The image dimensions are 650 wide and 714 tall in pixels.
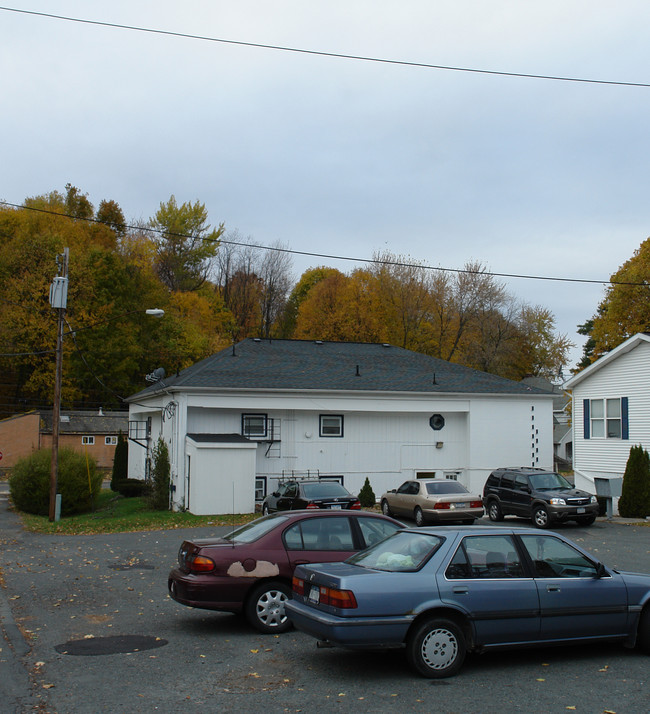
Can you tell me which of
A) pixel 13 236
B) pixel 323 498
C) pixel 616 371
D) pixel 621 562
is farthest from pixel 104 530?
pixel 13 236

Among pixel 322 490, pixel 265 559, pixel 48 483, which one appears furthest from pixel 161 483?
pixel 265 559

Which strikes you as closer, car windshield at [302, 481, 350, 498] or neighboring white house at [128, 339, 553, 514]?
car windshield at [302, 481, 350, 498]

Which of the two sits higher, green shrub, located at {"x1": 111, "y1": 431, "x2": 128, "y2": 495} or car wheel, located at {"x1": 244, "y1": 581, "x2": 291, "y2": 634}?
green shrub, located at {"x1": 111, "y1": 431, "x2": 128, "y2": 495}

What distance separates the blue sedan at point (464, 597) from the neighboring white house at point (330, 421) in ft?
61.9

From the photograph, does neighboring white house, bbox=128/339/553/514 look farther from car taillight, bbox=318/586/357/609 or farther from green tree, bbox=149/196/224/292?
green tree, bbox=149/196/224/292

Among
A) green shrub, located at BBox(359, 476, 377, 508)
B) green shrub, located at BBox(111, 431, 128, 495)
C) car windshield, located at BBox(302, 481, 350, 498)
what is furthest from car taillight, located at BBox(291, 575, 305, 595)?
green shrub, located at BBox(111, 431, 128, 495)

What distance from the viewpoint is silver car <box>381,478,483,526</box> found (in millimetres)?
23234

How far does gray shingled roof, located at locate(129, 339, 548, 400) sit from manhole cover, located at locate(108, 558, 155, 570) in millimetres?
12404

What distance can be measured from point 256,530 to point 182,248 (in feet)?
202

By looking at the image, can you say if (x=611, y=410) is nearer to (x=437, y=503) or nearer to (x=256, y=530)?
(x=437, y=503)

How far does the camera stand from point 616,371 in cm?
2928

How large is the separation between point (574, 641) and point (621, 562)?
27.5 ft

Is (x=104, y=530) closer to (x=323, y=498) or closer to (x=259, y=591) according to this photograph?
(x=323, y=498)

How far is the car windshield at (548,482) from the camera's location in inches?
933
